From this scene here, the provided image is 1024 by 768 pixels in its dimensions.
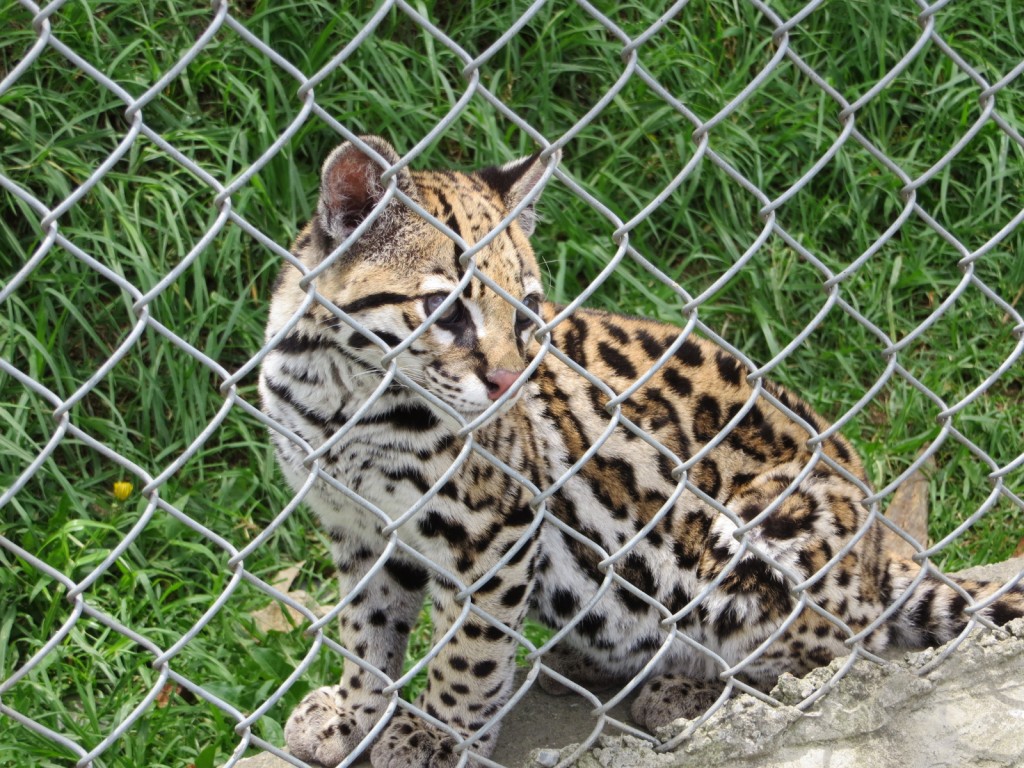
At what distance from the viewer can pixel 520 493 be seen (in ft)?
9.72

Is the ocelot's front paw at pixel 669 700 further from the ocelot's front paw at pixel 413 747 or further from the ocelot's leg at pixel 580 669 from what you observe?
the ocelot's front paw at pixel 413 747

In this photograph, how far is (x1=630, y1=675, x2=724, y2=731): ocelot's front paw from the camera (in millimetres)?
3203

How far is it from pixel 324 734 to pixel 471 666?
1.55 feet

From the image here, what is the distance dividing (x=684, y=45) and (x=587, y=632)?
2.82 m

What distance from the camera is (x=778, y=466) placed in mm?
3309

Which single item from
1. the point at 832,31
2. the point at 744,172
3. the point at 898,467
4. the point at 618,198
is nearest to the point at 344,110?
the point at 618,198

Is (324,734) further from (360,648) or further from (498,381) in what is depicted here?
(498,381)

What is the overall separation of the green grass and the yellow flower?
0.05m

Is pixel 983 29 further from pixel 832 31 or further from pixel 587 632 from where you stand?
pixel 587 632

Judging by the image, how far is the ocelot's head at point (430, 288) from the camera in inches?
107

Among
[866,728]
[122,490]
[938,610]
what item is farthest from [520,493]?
[122,490]

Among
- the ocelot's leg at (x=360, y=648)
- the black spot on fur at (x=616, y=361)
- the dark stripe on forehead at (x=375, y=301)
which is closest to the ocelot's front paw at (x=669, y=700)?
the ocelot's leg at (x=360, y=648)

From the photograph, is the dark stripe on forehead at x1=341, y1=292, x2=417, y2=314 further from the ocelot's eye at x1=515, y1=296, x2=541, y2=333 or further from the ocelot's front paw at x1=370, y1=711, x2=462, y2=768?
the ocelot's front paw at x1=370, y1=711, x2=462, y2=768

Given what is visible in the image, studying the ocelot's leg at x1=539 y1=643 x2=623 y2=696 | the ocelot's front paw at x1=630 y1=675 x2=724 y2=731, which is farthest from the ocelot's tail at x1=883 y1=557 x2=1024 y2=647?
the ocelot's leg at x1=539 y1=643 x2=623 y2=696
